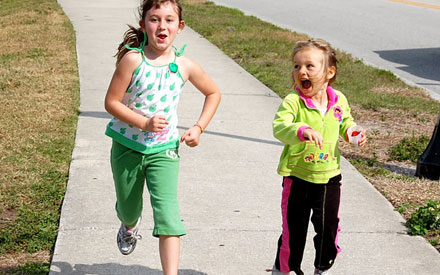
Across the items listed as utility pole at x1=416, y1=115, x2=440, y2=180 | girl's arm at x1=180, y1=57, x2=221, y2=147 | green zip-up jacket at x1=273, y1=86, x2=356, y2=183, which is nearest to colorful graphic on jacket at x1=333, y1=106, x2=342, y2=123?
green zip-up jacket at x1=273, y1=86, x2=356, y2=183

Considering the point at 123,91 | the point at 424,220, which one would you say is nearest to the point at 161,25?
the point at 123,91

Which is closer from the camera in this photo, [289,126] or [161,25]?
[289,126]

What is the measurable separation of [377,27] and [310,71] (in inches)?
528

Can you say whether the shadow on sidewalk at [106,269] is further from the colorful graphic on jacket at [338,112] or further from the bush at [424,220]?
the bush at [424,220]

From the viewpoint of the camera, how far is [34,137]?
6750 mm

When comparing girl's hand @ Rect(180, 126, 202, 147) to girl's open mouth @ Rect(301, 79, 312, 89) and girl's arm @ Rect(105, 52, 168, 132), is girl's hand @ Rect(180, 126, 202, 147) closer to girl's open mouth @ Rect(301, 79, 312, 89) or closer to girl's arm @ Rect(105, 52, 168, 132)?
girl's arm @ Rect(105, 52, 168, 132)

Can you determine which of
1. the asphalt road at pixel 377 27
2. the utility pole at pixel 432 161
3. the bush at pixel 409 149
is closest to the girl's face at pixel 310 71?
the utility pole at pixel 432 161

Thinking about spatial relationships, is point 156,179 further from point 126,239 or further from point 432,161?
point 432,161

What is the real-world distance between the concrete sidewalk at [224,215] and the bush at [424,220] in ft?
0.22

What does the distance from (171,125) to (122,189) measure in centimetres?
41

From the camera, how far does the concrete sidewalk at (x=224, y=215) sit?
4301mm

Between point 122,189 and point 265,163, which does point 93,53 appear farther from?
point 122,189

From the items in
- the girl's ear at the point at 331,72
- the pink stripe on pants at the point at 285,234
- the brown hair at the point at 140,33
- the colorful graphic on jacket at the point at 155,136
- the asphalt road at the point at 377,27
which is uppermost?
the brown hair at the point at 140,33

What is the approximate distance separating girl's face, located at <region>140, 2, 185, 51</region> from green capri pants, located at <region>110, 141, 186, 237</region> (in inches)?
20.7
